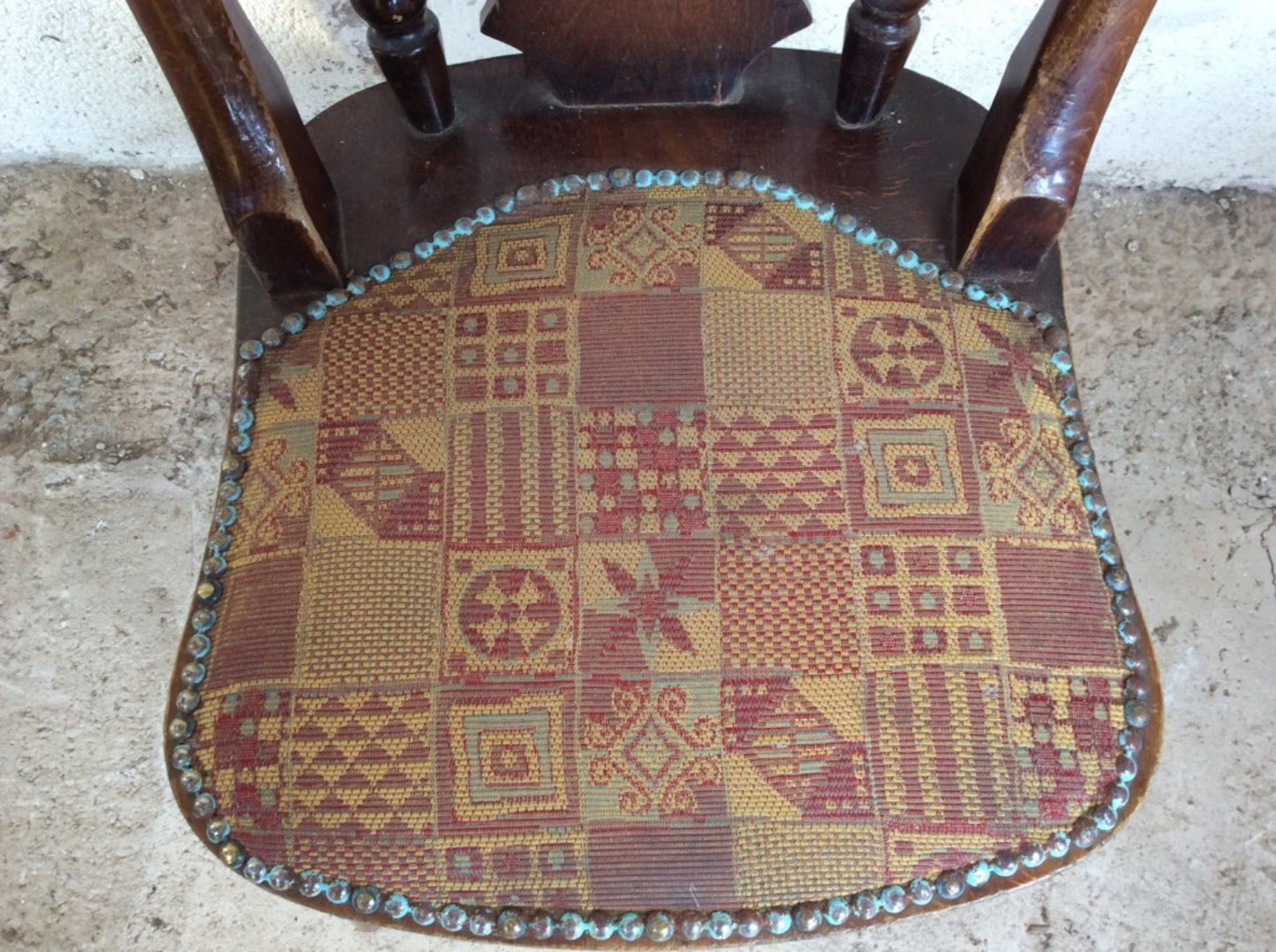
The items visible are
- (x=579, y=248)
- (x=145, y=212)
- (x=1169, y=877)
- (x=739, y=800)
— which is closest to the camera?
(x=739, y=800)

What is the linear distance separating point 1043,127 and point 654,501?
0.37 m

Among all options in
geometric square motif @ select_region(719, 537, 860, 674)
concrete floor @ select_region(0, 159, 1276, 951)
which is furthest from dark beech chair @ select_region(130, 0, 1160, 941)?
concrete floor @ select_region(0, 159, 1276, 951)

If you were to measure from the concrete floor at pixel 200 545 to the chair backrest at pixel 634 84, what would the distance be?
0.75 m

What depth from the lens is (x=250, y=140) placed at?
0.76m

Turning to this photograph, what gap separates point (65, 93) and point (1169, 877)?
5.63 feet

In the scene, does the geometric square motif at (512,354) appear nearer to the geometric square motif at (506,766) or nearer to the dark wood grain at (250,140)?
the dark wood grain at (250,140)

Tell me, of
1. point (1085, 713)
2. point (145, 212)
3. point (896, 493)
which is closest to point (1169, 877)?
point (1085, 713)

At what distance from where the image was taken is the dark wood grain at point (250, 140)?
0.71 meters

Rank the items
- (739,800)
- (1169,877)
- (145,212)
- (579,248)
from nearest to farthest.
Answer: (739,800) < (579,248) < (1169,877) < (145,212)

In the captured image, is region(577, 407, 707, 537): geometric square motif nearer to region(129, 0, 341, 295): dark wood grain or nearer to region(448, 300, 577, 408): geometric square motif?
region(448, 300, 577, 408): geometric square motif

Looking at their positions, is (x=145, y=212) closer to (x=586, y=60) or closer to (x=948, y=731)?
(x=586, y=60)

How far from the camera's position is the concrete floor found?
1.40m

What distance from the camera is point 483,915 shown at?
802mm

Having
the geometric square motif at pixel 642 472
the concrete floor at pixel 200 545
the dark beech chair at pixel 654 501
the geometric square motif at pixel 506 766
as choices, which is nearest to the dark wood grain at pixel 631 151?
the dark beech chair at pixel 654 501
